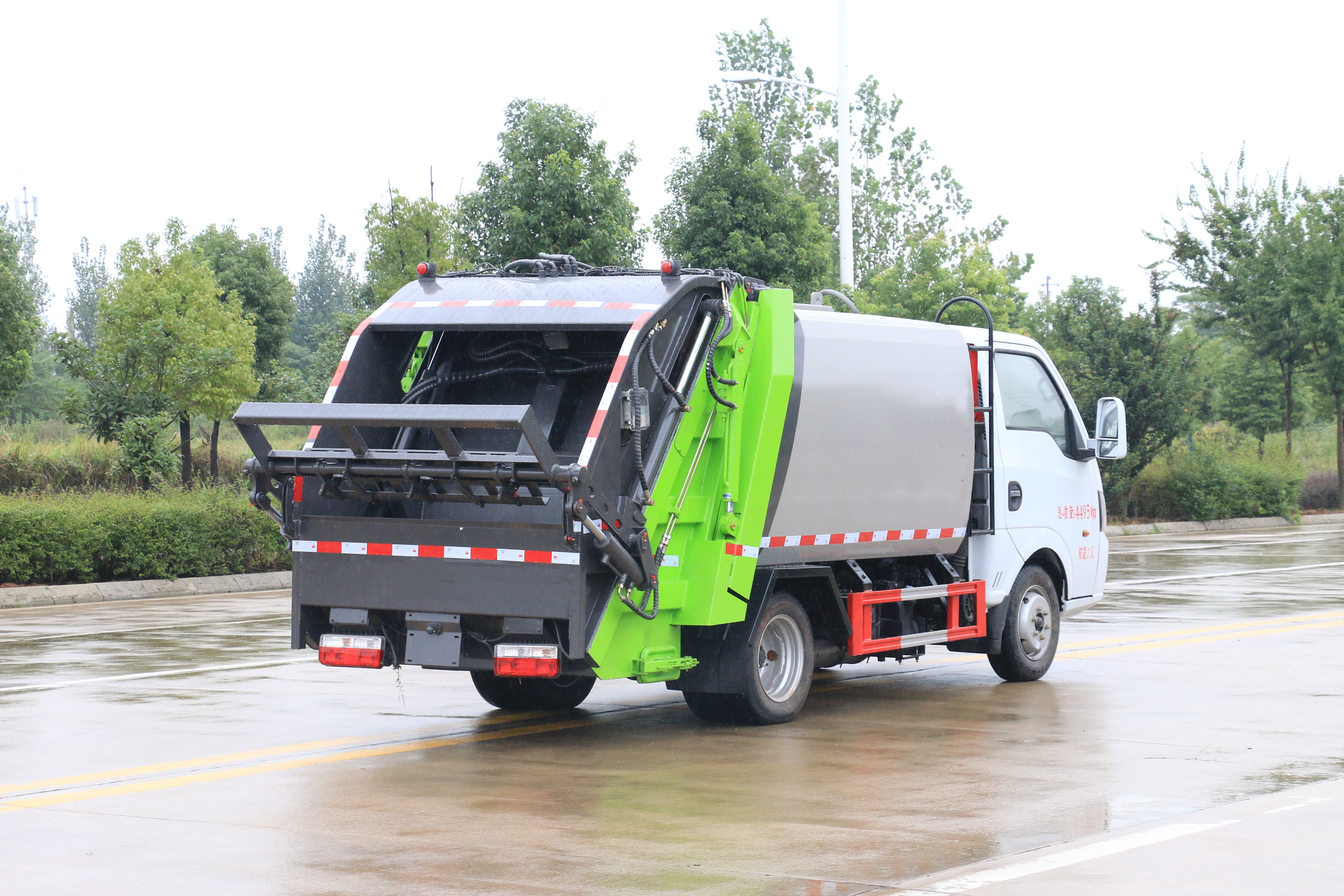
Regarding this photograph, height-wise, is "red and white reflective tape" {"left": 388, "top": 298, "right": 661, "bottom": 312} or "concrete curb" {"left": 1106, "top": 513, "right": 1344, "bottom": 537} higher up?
"red and white reflective tape" {"left": 388, "top": 298, "right": 661, "bottom": 312}

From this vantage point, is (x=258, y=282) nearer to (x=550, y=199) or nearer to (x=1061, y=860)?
(x=550, y=199)

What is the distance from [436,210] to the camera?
2992cm

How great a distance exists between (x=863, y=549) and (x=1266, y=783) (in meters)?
3.22

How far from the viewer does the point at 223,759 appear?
917 centimetres

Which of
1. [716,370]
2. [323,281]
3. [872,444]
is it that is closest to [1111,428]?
[872,444]

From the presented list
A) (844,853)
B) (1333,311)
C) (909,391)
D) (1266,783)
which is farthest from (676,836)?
(1333,311)

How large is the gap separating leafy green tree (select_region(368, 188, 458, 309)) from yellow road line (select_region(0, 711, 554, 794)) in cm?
1930

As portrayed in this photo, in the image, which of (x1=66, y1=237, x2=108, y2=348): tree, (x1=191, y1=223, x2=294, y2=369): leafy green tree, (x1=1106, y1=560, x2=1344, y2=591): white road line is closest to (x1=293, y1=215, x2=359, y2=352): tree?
(x1=66, y1=237, x2=108, y2=348): tree

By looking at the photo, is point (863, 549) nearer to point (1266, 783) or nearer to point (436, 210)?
point (1266, 783)

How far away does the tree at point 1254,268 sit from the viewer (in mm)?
40844

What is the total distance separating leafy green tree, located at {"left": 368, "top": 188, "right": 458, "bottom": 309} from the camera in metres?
29.4

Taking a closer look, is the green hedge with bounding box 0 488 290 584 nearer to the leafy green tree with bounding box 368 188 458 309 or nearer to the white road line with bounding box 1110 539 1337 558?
the leafy green tree with bounding box 368 188 458 309

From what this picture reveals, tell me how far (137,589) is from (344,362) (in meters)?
12.3

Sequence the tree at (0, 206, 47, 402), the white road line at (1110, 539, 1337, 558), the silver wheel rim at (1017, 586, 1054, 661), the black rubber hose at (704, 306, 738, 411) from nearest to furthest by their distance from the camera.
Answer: the black rubber hose at (704, 306, 738, 411) → the silver wheel rim at (1017, 586, 1054, 661) → the white road line at (1110, 539, 1337, 558) → the tree at (0, 206, 47, 402)
